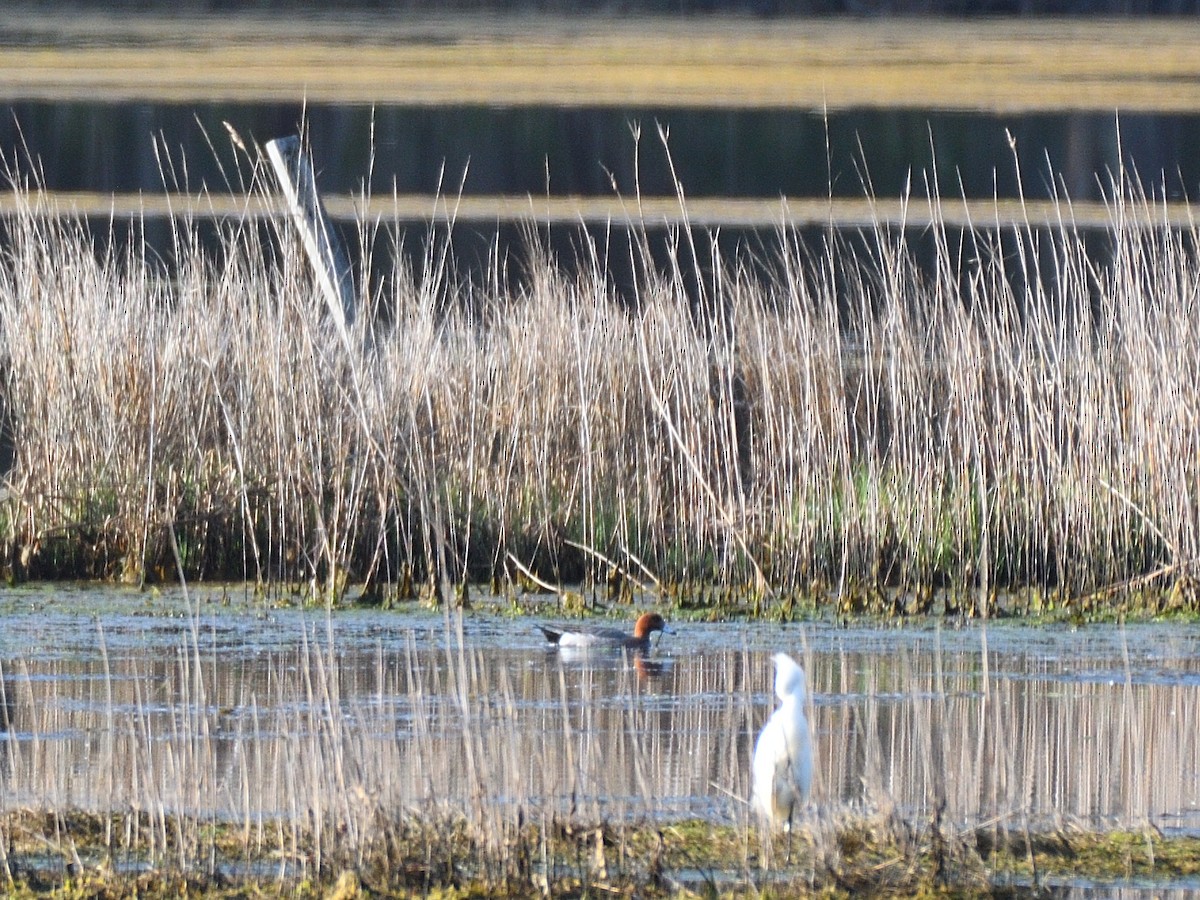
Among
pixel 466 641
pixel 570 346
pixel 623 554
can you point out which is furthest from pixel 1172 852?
pixel 570 346

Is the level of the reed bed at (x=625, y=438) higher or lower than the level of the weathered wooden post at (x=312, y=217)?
lower

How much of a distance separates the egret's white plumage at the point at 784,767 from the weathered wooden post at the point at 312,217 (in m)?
4.77

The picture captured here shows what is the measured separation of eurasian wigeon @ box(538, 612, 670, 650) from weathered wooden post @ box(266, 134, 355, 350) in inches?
101

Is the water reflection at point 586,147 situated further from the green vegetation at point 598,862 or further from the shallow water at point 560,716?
the green vegetation at point 598,862

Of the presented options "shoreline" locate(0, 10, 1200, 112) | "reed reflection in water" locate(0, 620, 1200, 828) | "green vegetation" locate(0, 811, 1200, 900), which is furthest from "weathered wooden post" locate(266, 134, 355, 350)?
"shoreline" locate(0, 10, 1200, 112)

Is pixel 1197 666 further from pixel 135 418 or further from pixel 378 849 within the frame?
pixel 135 418

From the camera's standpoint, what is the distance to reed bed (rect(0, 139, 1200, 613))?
7.13 m

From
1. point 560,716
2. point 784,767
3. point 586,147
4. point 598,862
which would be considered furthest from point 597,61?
point 598,862

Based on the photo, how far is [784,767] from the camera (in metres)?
3.91

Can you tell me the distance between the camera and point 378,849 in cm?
374

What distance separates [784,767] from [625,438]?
3943 mm

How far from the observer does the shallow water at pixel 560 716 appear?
415 cm

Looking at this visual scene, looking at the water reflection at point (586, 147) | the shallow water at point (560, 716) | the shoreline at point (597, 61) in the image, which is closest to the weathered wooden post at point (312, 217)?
the shallow water at point (560, 716)

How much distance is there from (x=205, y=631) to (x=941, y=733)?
2599 mm
